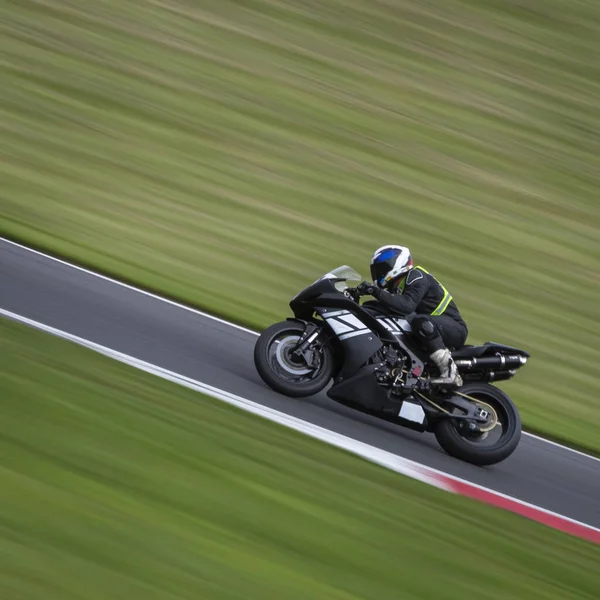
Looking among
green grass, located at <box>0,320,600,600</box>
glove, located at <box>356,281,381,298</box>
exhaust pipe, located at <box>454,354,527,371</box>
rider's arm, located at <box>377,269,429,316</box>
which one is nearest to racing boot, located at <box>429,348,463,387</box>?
exhaust pipe, located at <box>454,354,527,371</box>

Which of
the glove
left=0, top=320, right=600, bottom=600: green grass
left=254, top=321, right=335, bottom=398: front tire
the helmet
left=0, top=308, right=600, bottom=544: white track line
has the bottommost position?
left=0, top=320, right=600, bottom=600: green grass

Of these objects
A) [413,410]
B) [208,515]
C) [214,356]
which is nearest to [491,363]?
[413,410]

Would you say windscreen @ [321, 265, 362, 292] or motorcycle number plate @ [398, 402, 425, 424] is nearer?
motorcycle number plate @ [398, 402, 425, 424]

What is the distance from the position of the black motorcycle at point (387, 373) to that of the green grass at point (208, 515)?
3.23 feet

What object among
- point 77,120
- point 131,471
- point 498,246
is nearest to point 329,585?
point 131,471

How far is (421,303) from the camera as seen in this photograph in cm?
883

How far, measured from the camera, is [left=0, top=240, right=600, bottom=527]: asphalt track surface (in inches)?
322

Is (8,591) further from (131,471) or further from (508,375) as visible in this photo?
(508,375)

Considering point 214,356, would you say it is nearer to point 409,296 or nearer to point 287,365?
point 287,365

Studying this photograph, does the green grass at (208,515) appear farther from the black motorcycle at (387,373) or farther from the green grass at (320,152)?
the green grass at (320,152)

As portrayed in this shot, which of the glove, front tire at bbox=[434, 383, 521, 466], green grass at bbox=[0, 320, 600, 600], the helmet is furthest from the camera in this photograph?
the helmet

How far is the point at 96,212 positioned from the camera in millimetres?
13891

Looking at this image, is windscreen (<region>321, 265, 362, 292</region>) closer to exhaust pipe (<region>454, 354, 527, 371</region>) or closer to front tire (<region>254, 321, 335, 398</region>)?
front tire (<region>254, 321, 335, 398</region>)

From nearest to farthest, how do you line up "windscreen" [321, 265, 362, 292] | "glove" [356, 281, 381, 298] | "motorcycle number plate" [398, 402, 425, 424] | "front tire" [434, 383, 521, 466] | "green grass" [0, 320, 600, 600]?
"green grass" [0, 320, 600, 600] → "front tire" [434, 383, 521, 466] → "motorcycle number plate" [398, 402, 425, 424] → "glove" [356, 281, 381, 298] → "windscreen" [321, 265, 362, 292]
